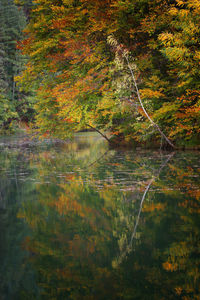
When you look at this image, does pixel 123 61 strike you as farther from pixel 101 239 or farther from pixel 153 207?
pixel 101 239

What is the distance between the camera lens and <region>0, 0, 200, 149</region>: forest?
14148 millimetres

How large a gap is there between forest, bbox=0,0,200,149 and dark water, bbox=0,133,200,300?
6537 millimetres

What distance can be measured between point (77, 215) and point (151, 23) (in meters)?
10.7

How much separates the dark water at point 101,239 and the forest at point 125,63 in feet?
21.4

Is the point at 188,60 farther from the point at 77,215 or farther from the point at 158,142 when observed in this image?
the point at 77,215

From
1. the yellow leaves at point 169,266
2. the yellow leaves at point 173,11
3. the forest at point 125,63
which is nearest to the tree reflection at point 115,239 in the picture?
the yellow leaves at point 169,266

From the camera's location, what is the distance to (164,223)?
555 centimetres

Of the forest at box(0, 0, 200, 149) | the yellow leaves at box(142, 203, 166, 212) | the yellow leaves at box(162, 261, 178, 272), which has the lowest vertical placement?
the yellow leaves at box(162, 261, 178, 272)

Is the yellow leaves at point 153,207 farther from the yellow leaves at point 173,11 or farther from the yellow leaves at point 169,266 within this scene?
the yellow leaves at point 173,11

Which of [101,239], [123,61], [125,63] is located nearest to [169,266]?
[101,239]

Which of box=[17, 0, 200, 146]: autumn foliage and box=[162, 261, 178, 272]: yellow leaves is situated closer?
box=[162, 261, 178, 272]: yellow leaves

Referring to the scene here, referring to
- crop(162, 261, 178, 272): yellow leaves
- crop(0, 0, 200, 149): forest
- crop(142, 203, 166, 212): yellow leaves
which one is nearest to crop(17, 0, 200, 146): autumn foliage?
crop(0, 0, 200, 149): forest

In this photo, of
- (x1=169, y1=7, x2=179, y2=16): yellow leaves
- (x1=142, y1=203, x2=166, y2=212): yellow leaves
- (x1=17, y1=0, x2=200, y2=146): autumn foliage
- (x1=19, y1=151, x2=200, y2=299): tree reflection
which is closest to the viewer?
(x1=19, y1=151, x2=200, y2=299): tree reflection

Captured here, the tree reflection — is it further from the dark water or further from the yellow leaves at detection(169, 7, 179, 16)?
the yellow leaves at detection(169, 7, 179, 16)
